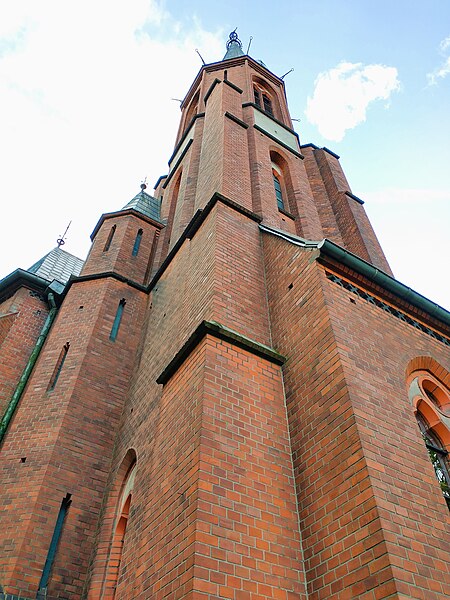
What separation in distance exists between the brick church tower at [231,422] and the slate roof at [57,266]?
7.00 ft

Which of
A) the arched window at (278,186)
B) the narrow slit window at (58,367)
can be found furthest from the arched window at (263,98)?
the narrow slit window at (58,367)

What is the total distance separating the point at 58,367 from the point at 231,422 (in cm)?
543

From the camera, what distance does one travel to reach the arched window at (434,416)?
559cm

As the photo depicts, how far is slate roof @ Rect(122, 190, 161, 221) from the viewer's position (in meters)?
14.7

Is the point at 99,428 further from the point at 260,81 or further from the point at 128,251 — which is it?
the point at 260,81

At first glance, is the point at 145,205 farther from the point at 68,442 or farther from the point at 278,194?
the point at 68,442

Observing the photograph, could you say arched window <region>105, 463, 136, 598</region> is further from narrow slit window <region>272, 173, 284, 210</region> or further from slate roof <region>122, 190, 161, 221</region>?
slate roof <region>122, 190, 161, 221</region>

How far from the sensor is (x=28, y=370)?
9.70 meters

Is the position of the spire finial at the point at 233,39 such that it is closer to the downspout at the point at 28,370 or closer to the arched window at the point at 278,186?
the arched window at the point at 278,186

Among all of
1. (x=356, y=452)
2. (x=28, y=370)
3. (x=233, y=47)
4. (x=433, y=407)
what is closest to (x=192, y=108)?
(x=233, y=47)

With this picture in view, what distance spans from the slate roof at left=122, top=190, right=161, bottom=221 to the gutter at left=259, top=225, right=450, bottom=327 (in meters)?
8.25

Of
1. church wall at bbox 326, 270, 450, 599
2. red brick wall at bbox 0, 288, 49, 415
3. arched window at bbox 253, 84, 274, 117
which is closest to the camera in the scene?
church wall at bbox 326, 270, 450, 599

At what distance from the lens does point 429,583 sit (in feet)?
11.7

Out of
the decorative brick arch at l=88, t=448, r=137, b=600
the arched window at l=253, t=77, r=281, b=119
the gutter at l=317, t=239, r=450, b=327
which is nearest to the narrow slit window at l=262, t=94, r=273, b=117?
the arched window at l=253, t=77, r=281, b=119
